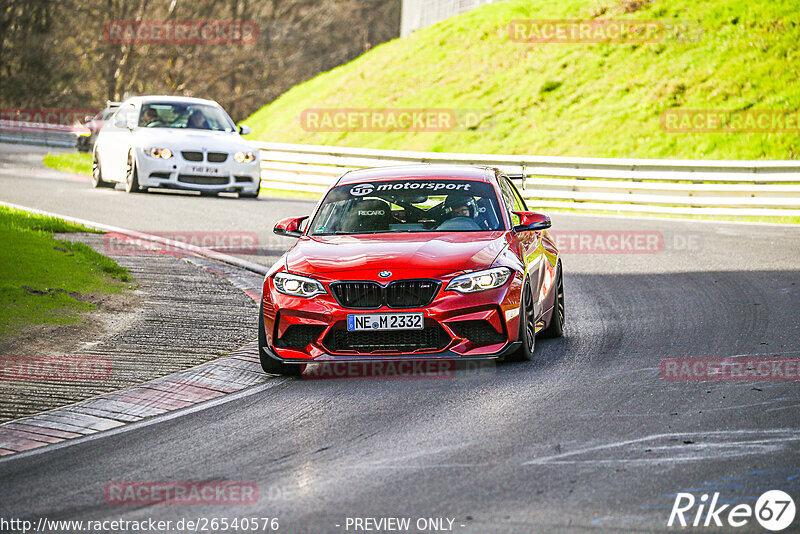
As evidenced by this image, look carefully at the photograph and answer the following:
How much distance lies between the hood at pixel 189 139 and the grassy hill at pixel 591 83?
10.7 metres

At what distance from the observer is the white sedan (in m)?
22.2

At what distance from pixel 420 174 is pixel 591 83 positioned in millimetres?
24495

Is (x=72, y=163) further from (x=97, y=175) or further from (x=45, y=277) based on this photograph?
(x=45, y=277)

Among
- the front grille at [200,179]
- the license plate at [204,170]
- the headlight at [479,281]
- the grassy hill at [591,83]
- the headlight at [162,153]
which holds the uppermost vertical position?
the grassy hill at [591,83]

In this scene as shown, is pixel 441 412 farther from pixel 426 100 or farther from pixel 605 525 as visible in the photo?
pixel 426 100

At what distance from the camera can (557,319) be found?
1021cm

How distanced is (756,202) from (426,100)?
15.9 m

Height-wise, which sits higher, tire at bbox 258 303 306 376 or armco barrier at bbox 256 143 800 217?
armco barrier at bbox 256 143 800 217

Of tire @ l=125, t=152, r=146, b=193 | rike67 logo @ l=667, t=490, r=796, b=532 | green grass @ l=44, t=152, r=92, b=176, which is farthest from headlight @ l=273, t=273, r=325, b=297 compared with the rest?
green grass @ l=44, t=152, r=92, b=176

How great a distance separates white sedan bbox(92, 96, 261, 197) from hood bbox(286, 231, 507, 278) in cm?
1324

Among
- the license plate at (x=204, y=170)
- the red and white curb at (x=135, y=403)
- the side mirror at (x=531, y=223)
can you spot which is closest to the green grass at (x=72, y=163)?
the license plate at (x=204, y=170)

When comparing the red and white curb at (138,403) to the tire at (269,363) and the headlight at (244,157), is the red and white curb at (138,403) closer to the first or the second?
the tire at (269,363)

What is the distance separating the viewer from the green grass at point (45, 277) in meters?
10.4

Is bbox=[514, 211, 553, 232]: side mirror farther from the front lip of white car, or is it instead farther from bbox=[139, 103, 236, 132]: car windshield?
bbox=[139, 103, 236, 132]: car windshield
